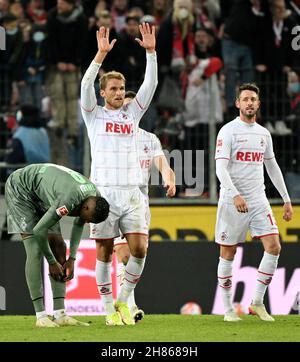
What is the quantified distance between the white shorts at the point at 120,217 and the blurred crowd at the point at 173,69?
4.59 metres

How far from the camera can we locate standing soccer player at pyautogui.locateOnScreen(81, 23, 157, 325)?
11570mm

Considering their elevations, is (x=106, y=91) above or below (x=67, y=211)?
above

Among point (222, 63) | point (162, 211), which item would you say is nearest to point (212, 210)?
point (162, 211)

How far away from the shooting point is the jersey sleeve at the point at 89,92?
11406 mm

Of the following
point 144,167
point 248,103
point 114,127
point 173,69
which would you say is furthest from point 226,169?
point 173,69

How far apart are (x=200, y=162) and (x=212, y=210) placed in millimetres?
726

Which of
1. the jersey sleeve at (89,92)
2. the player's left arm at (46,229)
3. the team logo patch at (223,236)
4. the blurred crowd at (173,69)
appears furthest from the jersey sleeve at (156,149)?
the player's left arm at (46,229)

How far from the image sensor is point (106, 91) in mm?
11688

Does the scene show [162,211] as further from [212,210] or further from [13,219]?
[13,219]

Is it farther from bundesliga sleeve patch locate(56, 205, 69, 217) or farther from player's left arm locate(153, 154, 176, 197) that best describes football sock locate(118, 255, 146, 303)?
bundesliga sleeve patch locate(56, 205, 69, 217)

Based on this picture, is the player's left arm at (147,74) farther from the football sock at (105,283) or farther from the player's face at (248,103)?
the football sock at (105,283)

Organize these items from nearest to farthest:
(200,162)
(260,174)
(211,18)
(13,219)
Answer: (13,219) < (260,174) < (200,162) < (211,18)

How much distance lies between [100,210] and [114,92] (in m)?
1.63

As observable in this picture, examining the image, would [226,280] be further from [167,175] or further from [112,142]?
[112,142]
